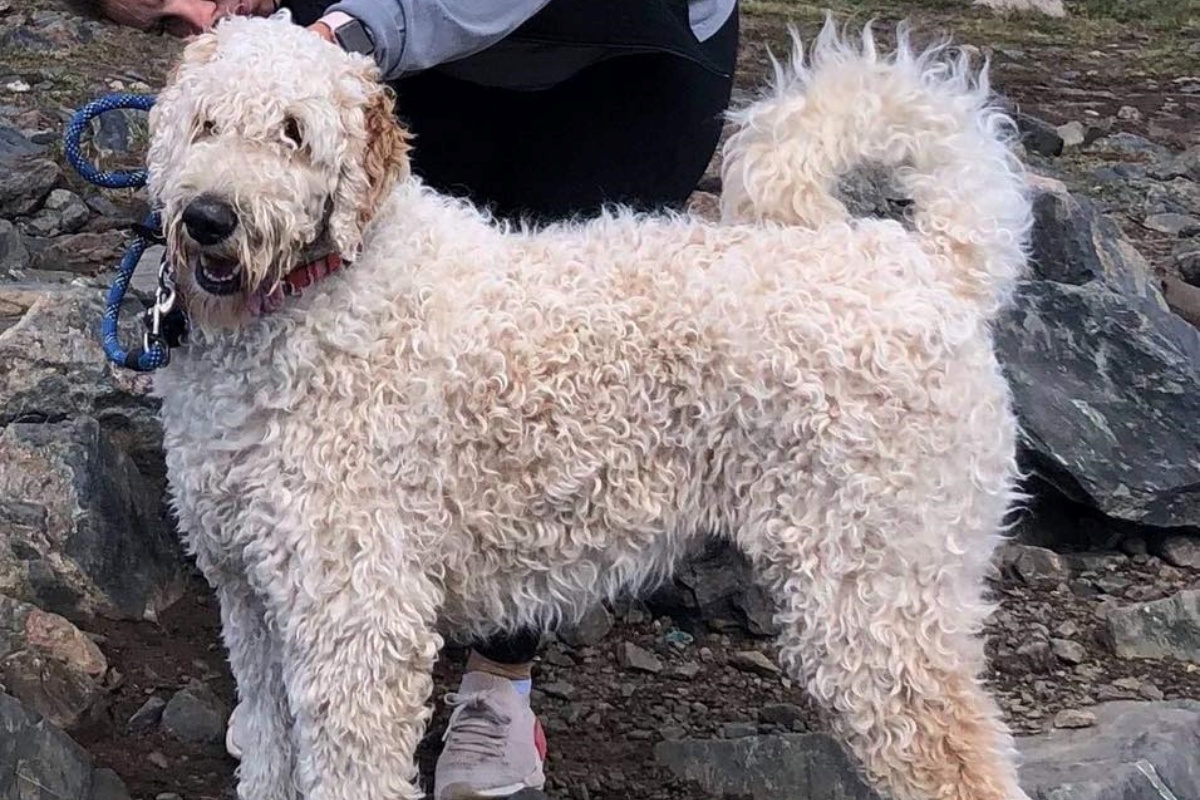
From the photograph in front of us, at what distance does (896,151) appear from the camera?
13.1ft

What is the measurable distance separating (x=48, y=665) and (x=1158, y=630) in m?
3.59

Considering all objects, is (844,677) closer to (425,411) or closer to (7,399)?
(425,411)

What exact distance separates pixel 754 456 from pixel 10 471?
8.51ft

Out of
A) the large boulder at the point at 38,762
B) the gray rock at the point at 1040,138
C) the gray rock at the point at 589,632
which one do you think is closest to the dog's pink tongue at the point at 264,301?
the large boulder at the point at 38,762

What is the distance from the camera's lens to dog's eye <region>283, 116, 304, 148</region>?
3.45 metres

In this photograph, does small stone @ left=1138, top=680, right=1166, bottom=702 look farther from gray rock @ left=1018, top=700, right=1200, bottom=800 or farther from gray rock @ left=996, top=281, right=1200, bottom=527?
gray rock @ left=996, top=281, right=1200, bottom=527

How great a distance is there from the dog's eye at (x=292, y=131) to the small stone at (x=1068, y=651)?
3.32 m

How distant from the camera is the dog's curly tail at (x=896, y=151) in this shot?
390 cm

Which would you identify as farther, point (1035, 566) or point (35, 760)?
point (1035, 566)

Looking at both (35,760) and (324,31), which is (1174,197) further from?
(35,760)

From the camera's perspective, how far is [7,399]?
5430mm

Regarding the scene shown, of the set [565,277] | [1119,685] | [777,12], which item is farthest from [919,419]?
[777,12]

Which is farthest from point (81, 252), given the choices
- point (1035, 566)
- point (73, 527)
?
point (1035, 566)

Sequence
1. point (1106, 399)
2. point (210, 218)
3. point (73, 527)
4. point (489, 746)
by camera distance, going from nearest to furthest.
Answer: point (210, 218) → point (489, 746) → point (73, 527) → point (1106, 399)
